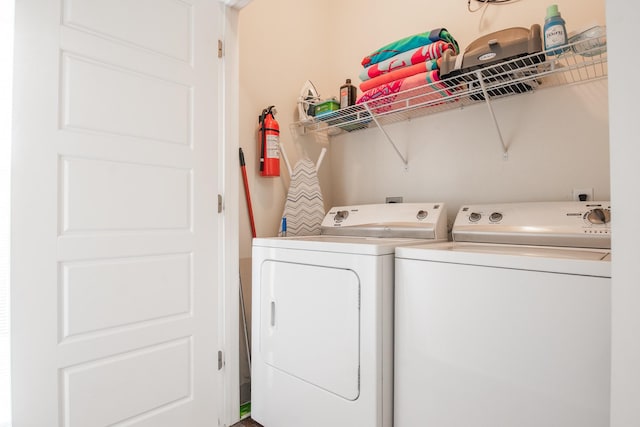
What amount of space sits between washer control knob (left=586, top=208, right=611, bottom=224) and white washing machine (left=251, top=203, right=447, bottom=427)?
2.05ft

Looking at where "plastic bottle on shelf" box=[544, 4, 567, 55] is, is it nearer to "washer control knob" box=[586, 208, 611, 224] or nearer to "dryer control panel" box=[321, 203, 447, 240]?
"washer control knob" box=[586, 208, 611, 224]

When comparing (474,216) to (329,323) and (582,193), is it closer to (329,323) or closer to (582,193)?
(582,193)

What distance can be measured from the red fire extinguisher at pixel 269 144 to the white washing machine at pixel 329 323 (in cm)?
55

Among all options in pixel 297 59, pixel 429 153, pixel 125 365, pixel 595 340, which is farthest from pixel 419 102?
pixel 125 365

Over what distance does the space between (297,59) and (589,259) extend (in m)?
2.21

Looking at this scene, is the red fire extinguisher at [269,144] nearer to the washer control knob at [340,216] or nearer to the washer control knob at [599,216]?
the washer control knob at [340,216]

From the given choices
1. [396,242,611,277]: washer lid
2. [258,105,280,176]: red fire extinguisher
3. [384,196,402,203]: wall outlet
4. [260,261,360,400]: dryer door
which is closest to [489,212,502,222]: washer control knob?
[396,242,611,277]: washer lid

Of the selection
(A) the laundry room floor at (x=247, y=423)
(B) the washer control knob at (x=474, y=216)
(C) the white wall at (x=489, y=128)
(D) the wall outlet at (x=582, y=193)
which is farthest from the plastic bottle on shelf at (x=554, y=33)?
(A) the laundry room floor at (x=247, y=423)

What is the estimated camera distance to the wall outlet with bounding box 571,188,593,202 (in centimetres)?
154

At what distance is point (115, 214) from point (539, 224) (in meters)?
1.91

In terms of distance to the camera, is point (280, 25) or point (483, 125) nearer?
point (483, 125)

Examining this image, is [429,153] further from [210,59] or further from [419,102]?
[210,59]

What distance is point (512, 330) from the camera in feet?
3.46

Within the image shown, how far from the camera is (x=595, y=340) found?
36.2 inches
